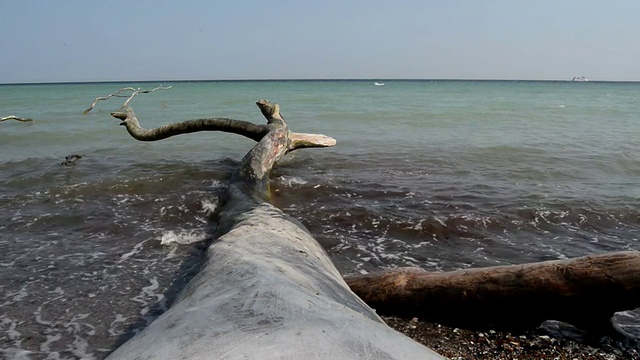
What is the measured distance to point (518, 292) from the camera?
3.35m

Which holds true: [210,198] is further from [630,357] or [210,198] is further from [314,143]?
[630,357]

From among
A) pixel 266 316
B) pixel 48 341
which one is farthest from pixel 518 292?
pixel 48 341

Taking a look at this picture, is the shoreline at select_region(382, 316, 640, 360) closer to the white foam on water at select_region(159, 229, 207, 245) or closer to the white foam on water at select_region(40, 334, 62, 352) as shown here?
the white foam on water at select_region(40, 334, 62, 352)

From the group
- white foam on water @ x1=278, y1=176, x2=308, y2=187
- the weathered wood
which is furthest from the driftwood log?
white foam on water @ x1=278, y1=176, x2=308, y2=187

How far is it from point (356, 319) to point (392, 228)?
424cm

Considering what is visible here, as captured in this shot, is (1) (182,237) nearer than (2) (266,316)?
No

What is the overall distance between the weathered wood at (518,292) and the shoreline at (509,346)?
0.13m

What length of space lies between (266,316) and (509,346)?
191 centimetres

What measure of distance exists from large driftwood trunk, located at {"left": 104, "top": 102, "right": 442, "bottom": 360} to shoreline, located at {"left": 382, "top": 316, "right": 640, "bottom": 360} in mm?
701

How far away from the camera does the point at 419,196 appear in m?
7.96

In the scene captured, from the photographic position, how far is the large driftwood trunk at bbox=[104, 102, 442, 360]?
1789 mm

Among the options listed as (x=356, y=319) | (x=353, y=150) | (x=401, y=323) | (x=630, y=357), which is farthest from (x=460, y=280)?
(x=353, y=150)

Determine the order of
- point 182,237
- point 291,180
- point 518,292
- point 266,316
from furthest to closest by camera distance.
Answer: point 291,180 → point 182,237 → point 518,292 → point 266,316

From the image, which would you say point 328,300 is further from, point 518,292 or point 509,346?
point 518,292
